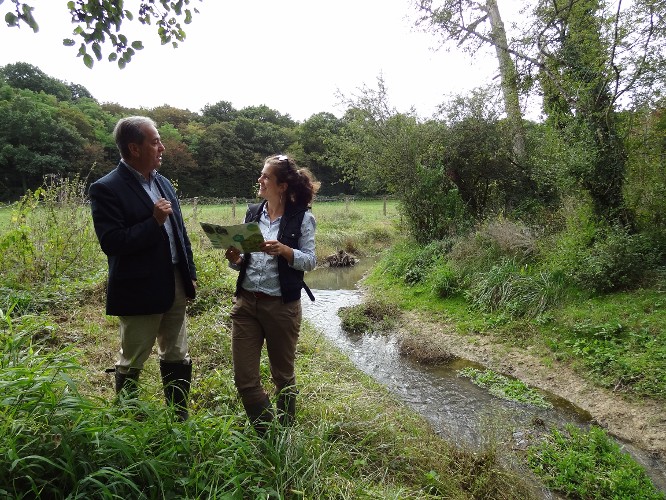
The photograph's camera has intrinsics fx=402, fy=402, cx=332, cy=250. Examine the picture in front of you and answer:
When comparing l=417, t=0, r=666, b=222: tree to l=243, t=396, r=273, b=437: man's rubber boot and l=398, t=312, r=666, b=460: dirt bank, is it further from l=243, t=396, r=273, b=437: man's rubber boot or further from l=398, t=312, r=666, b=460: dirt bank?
l=243, t=396, r=273, b=437: man's rubber boot

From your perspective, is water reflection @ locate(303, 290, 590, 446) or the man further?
water reflection @ locate(303, 290, 590, 446)

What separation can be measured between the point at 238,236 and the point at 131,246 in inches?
24.6

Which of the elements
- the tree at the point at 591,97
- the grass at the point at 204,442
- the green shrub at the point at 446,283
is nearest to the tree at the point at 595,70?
the tree at the point at 591,97

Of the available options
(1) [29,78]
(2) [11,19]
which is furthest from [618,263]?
(1) [29,78]

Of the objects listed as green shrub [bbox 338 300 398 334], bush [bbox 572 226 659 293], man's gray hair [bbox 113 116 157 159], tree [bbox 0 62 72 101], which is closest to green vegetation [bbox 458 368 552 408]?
green shrub [bbox 338 300 398 334]

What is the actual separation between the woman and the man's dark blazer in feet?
1.43

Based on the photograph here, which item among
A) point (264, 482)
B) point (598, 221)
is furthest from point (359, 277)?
point (264, 482)

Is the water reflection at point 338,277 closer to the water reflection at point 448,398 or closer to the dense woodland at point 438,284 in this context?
the dense woodland at point 438,284

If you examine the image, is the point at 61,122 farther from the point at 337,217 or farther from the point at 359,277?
the point at 359,277

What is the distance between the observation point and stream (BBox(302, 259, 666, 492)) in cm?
389

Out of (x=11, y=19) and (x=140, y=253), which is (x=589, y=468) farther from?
(x=11, y=19)

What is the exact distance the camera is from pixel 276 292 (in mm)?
2633

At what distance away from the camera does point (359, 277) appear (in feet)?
39.7

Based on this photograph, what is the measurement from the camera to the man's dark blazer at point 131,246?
2.37m
